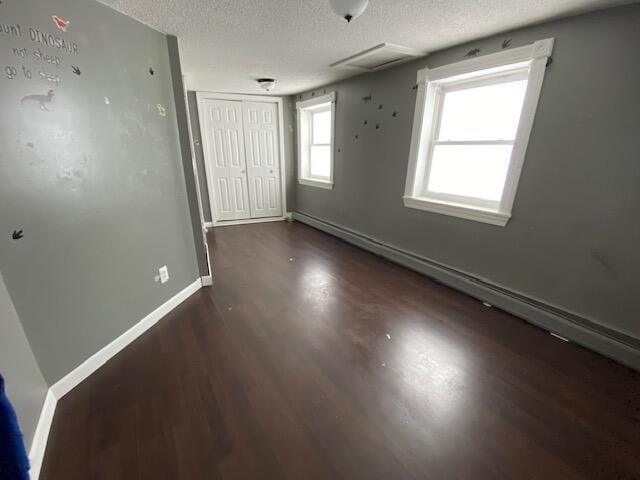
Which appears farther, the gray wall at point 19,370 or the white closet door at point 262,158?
the white closet door at point 262,158

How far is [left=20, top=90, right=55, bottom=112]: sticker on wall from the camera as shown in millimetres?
1399

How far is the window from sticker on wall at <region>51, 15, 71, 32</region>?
131 inches

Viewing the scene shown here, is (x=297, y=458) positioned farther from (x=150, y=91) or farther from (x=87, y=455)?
(x=150, y=91)

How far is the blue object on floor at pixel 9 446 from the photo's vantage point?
2.08 ft

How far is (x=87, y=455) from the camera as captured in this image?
51.6 inches

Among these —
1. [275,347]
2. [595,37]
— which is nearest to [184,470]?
[275,347]

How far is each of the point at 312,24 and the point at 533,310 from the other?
289 centimetres

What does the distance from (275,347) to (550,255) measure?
2283 mm

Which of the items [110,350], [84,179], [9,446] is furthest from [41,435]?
[84,179]

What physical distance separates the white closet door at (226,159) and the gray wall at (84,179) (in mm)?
2642

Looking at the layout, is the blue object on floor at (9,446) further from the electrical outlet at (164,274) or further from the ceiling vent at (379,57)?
the ceiling vent at (379,57)

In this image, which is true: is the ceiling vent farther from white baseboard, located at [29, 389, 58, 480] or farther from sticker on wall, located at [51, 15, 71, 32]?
white baseboard, located at [29, 389, 58, 480]

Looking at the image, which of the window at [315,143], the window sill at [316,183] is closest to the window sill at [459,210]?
the window sill at [316,183]

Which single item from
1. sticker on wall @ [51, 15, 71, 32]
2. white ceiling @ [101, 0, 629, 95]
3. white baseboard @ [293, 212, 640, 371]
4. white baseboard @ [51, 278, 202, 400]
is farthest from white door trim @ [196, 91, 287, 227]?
sticker on wall @ [51, 15, 71, 32]
